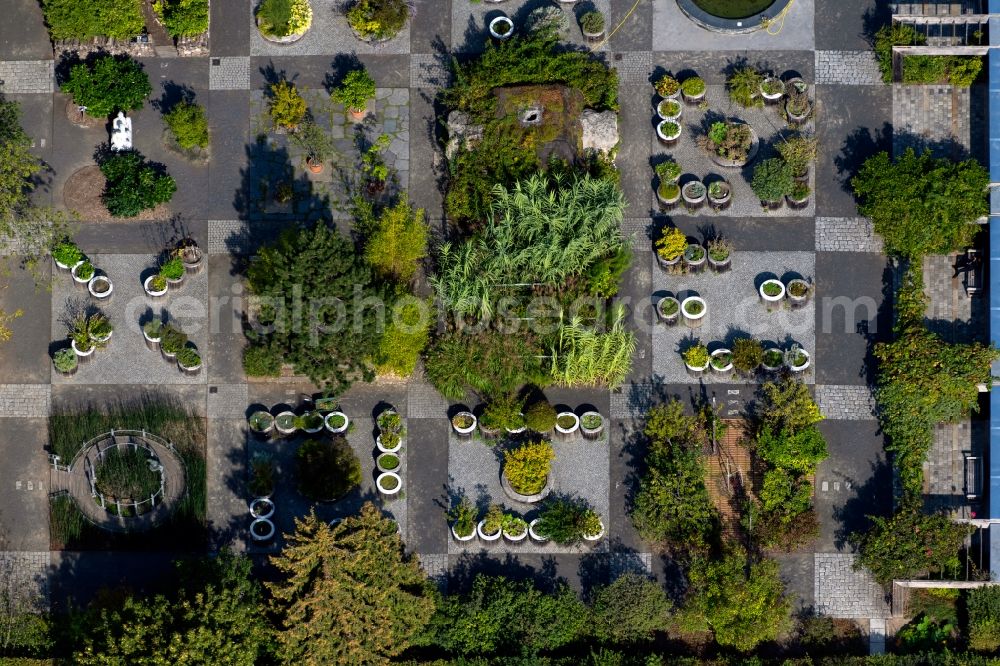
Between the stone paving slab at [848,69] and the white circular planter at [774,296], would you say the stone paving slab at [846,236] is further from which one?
the stone paving slab at [848,69]

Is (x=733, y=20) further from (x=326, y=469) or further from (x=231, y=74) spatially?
(x=326, y=469)

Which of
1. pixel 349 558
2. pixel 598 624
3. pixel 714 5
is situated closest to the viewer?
pixel 349 558

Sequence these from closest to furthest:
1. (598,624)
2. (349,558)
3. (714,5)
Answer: (349,558), (598,624), (714,5)

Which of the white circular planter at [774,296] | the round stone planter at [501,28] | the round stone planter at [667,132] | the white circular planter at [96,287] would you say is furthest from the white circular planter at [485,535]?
the round stone planter at [501,28]

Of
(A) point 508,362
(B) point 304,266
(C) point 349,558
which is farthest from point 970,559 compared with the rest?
(B) point 304,266

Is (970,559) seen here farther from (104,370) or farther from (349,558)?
(104,370)

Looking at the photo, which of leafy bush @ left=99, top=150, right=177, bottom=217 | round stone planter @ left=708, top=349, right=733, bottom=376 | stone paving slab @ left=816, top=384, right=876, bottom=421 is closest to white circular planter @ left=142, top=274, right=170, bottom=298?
leafy bush @ left=99, top=150, right=177, bottom=217
